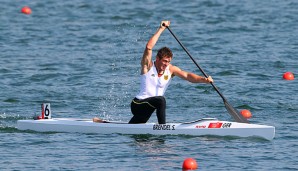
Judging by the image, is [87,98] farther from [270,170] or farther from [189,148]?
[270,170]

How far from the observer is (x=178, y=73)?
14039 millimetres

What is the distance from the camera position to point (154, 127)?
46.9 ft

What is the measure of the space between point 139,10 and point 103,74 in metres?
11.3

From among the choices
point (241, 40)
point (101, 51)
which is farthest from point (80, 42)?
point (241, 40)

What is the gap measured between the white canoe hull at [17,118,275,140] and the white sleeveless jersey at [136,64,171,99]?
559 millimetres

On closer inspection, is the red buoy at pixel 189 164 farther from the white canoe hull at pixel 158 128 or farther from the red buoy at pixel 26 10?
the red buoy at pixel 26 10

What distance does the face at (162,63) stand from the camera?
13.7 m

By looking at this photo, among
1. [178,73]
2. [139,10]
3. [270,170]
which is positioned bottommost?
[270,170]

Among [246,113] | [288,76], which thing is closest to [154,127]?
[246,113]

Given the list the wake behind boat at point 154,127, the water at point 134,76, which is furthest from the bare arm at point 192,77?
the water at point 134,76

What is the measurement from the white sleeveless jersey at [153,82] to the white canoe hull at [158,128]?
0.56 metres

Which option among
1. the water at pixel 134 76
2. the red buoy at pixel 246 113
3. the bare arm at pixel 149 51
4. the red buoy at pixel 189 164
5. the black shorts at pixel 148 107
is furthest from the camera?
the red buoy at pixel 246 113

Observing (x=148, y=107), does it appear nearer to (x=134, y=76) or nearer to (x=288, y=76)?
(x=134, y=76)

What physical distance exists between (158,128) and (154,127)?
2.7 inches
